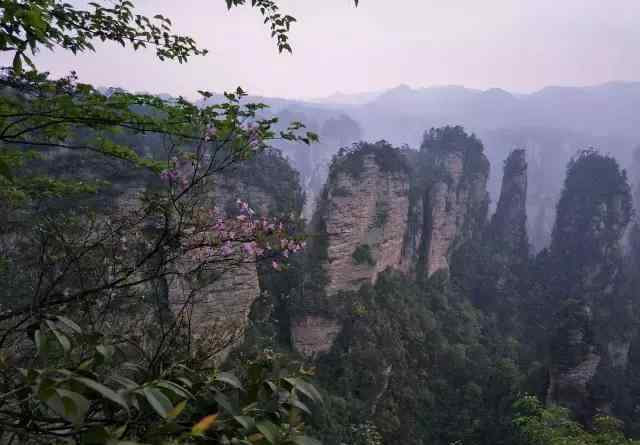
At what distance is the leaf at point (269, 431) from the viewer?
1.04 meters

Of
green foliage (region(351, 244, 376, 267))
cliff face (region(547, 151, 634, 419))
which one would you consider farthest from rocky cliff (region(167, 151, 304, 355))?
cliff face (region(547, 151, 634, 419))

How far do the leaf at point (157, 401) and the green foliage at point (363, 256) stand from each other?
19412 mm

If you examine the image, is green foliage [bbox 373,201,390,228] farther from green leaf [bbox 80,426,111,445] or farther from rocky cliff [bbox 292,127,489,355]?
green leaf [bbox 80,426,111,445]

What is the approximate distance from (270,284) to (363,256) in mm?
5128

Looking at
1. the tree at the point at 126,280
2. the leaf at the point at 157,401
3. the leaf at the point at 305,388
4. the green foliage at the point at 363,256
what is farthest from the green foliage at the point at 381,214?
the leaf at the point at 157,401

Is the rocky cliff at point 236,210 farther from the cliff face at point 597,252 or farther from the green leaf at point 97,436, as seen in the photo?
the cliff face at point 597,252

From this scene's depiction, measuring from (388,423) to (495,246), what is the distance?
24.3 m

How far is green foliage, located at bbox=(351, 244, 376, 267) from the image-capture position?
20.3 meters

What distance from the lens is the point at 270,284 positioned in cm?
1969

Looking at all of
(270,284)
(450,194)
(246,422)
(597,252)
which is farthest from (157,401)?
(597,252)

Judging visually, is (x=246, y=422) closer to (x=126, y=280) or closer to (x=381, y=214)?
(x=126, y=280)

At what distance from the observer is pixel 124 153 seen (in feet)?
11.5

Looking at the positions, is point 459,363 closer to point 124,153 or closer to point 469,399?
point 469,399

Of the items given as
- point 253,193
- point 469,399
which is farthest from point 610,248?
point 253,193
